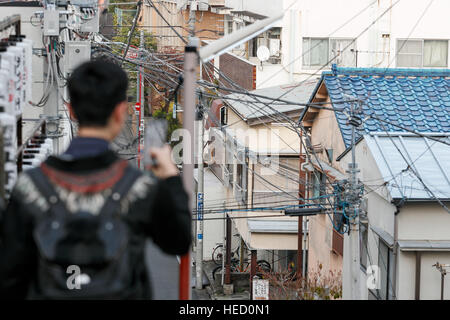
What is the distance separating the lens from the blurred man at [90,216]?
3385mm

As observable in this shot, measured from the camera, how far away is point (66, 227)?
3.38 meters

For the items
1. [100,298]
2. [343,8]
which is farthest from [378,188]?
[343,8]

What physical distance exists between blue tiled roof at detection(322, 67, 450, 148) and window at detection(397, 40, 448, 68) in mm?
16164

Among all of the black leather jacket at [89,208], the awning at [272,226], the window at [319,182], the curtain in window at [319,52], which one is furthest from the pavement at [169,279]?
the curtain in window at [319,52]

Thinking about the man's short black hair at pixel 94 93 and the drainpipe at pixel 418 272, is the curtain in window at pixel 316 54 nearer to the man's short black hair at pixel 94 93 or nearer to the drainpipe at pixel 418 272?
the drainpipe at pixel 418 272

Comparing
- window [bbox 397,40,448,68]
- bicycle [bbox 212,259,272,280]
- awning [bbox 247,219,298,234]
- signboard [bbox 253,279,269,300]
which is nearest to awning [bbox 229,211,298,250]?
awning [bbox 247,219,298,234]

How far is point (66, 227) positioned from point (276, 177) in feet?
74.0

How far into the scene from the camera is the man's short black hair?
3.52m

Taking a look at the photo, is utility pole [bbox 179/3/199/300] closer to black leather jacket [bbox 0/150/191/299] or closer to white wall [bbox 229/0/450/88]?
black leather jacket [bbox 0/150/191/299]

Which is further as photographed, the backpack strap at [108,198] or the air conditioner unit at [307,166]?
the air conditioner unit at [307,166]

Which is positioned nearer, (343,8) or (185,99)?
(185,99)

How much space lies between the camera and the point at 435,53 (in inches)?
1384

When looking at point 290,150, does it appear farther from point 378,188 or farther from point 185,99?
point 185,99

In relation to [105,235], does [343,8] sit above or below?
above
